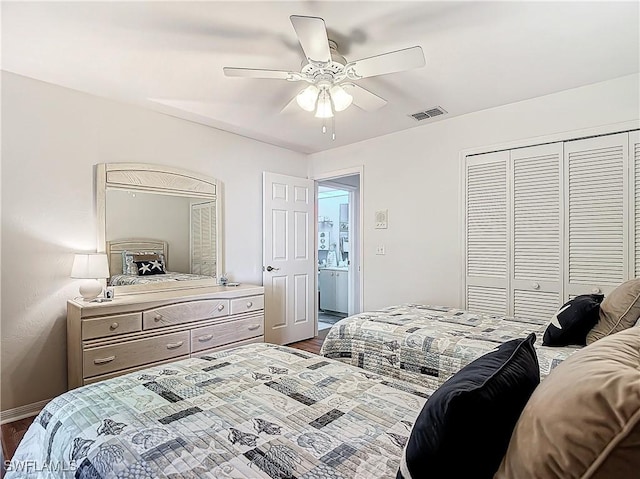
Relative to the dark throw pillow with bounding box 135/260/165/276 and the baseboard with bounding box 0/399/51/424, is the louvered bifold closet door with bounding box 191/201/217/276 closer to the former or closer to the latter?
the dark throw pillow with bounding box 135/260/165/276

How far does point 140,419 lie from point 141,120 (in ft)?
9.23

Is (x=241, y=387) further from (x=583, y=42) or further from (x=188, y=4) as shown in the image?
(x=583, y=42)

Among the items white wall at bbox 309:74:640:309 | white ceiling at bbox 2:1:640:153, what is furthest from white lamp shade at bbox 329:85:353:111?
white wall at bbox 309:74:640:309

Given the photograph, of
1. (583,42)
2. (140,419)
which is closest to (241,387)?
(140,419)

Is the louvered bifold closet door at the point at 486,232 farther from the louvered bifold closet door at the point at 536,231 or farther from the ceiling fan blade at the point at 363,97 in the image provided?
the ceiling fan blade at the point at 363,97

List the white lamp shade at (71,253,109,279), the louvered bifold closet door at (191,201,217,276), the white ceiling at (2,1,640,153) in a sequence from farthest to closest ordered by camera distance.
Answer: the louvered bifold closet door at (191,201,217,276)
the white lamp shade at (71,253,109,279)
the white ceiling at (2,1,640,153)

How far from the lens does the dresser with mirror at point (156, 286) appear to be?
2631 millimetres

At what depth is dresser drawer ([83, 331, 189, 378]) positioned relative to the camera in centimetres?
256

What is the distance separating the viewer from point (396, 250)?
3990mm

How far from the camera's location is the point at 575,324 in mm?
1893

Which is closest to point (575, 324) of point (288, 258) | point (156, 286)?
point (288, 258)

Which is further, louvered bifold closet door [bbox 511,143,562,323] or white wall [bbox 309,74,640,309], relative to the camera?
louvered bifold closet door [bbox 511,143,562,323]

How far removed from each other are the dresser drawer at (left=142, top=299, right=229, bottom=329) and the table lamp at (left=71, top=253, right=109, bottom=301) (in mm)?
410

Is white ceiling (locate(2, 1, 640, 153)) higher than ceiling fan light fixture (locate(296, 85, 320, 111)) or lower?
higher
